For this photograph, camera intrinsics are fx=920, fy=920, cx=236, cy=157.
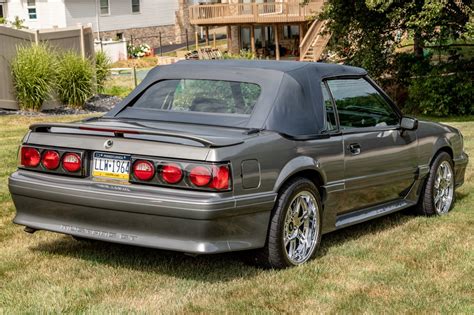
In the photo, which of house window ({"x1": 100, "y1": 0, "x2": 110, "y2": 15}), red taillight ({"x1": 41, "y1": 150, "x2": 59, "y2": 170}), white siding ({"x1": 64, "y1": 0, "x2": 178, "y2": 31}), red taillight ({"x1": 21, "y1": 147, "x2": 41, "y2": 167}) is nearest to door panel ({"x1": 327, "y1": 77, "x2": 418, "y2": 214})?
red taillight ({"x1": 41, "y1": 150, "x2": 59, "y2": 170})

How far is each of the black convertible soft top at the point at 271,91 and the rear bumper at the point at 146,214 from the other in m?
0.71

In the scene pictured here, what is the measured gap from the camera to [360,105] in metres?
7.93

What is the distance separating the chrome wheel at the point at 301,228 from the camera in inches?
263

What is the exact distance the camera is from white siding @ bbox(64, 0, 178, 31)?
5291cm

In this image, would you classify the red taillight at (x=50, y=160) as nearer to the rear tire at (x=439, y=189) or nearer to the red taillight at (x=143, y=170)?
the red taillight at (x=143, y=170)

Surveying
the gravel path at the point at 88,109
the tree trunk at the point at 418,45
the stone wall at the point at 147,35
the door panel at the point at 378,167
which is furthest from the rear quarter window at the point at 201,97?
the stone wall at the point at 147,35

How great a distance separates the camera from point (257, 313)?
221 inches

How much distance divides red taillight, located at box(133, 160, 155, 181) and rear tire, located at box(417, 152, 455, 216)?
3.41 meters

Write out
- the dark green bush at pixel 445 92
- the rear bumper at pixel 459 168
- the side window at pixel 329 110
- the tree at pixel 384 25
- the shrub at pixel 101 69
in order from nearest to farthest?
the side window at pixel 329 110 → the rear bumper at pixel 459 168 → the tree at pixel 384 25 → the dark green bush at pixel 445 92 → the shrub at pixel 101 69

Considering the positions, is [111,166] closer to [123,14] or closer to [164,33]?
[123,14]

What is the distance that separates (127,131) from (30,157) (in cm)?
89

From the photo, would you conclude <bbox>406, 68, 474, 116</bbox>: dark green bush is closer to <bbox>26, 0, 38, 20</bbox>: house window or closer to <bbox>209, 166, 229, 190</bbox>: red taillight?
<bbox>209, 166, 229, 190</bbox>: red taillight

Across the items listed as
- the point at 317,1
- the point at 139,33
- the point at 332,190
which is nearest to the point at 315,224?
the point at 332,190

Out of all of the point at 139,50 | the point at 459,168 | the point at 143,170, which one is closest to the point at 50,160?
the point at 143,170
